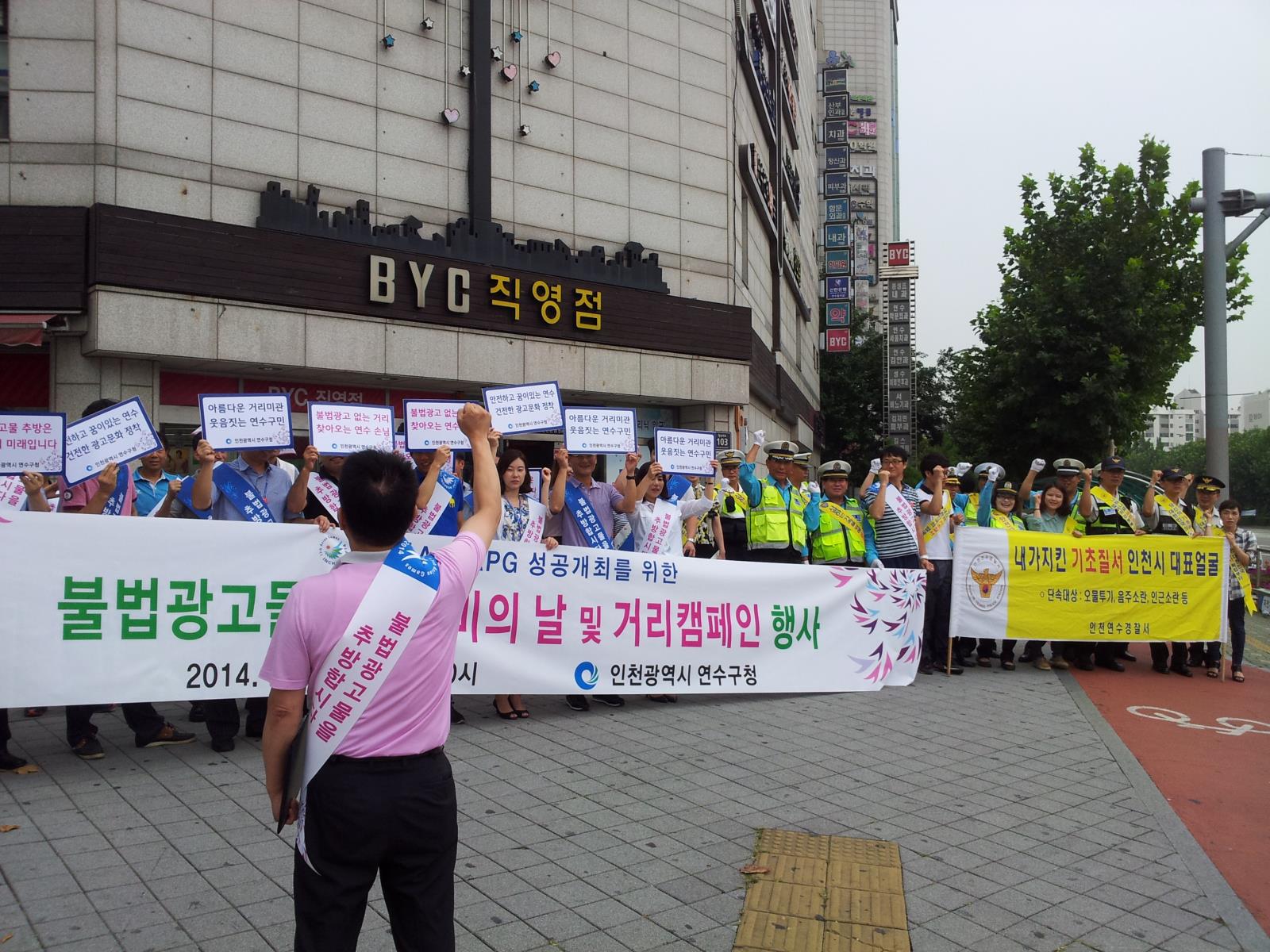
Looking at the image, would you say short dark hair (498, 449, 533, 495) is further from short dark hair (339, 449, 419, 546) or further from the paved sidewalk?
short dark hair (339, 449, 419, 546)

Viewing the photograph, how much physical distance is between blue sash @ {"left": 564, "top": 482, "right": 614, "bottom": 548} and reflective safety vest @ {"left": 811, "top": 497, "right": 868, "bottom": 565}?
2.38 metres

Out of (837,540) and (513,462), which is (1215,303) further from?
(513,462)

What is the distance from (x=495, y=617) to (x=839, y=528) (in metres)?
3.69

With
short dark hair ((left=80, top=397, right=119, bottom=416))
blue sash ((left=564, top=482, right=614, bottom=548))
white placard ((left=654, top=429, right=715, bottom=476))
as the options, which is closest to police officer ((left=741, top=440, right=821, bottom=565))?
white placard ((left=654, top=429, right=715, bottom=476))

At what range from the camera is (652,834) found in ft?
15.1

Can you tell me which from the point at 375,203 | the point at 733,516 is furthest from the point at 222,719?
the point at 375,203

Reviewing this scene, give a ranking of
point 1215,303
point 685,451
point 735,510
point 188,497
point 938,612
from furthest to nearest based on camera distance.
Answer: point 1215,303
point 938,612
point 735,510
point 685,451
point 188,497

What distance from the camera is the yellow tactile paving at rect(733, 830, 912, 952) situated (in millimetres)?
3604

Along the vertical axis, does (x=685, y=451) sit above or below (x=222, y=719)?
above

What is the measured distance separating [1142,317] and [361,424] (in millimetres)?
21710

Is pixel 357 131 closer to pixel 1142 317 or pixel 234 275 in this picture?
pixel 234 275

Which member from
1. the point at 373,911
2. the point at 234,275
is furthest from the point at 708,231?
the point at 373,911

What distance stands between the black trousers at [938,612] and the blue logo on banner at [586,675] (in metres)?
3.74

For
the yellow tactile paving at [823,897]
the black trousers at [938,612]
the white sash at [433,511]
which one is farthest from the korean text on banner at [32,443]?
the black trousers at [938,612]
